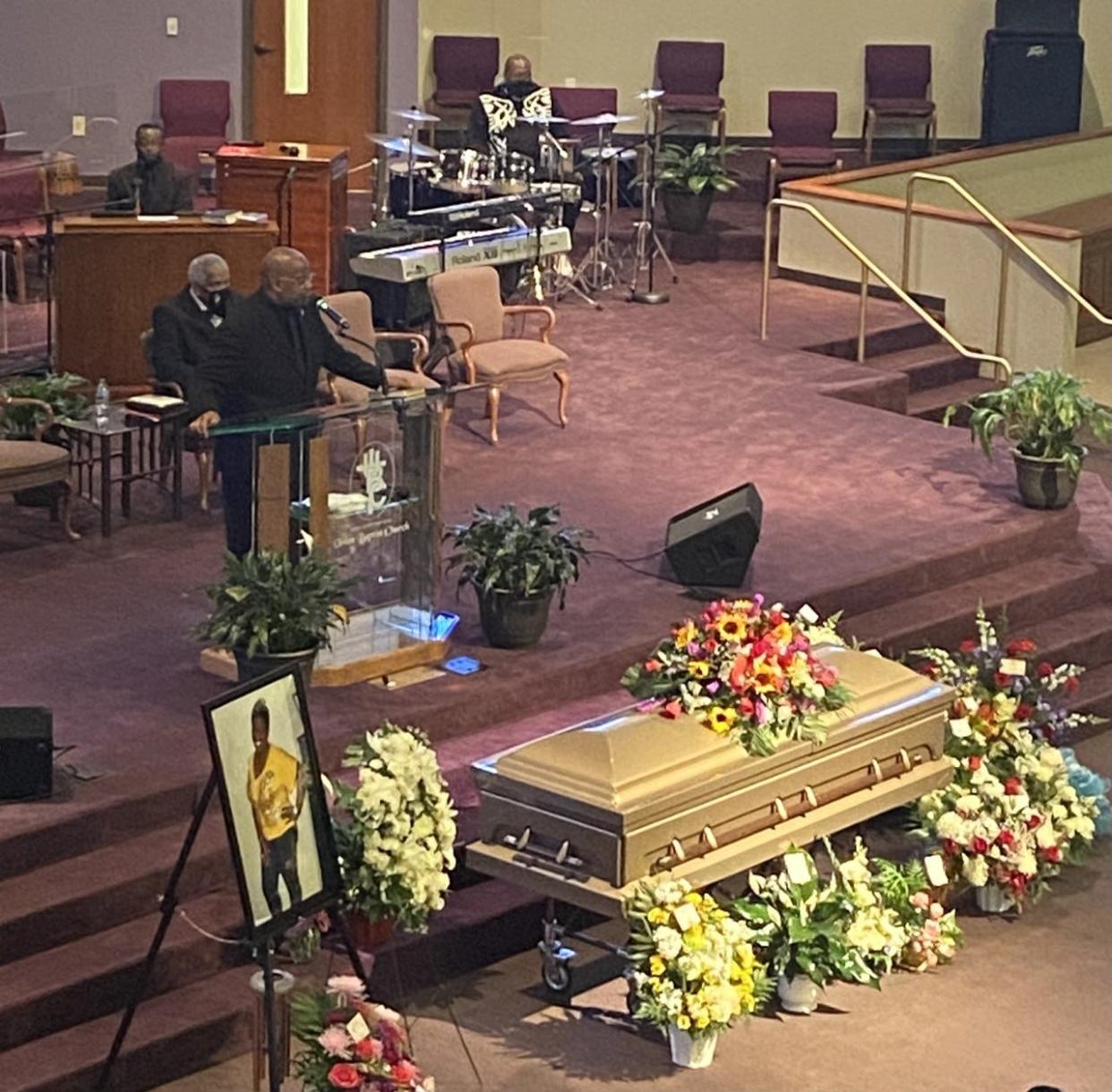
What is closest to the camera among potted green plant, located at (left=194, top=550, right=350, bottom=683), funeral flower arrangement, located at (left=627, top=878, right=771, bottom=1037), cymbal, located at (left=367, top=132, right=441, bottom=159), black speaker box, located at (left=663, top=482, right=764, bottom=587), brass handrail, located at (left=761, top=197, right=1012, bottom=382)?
funeral flower arrangement, located at (left=627, top=878, right=771, bottom=1037)

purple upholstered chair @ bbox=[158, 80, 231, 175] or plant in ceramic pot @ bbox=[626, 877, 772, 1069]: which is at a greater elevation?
purple upholstered chair @ bbox=[158, 80, 231, 175]

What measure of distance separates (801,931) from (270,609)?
1.82 meters

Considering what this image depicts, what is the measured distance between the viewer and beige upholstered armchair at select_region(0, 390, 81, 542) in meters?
9.31

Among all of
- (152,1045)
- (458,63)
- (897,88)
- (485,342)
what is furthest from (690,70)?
(152,1045)

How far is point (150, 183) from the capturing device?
489 inches

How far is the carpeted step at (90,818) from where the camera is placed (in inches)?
275

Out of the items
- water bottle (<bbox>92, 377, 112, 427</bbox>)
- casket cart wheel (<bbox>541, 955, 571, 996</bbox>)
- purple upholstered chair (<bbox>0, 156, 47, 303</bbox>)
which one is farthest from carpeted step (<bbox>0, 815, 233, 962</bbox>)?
purple upholstered chair (<bbox>0, 156, 47, 303</bbox>)

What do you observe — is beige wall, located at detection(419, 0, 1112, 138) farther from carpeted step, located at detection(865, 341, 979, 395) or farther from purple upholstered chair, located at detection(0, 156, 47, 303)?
carpeted step, located at detection(865, 341, 979, 395)

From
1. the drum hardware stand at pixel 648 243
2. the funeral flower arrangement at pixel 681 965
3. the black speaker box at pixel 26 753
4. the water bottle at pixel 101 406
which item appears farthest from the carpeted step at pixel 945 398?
the black speaker box at pixel 26 753

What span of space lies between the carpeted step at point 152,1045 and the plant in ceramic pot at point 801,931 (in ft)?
4.57

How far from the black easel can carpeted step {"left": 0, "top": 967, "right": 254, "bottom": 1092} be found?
6cm

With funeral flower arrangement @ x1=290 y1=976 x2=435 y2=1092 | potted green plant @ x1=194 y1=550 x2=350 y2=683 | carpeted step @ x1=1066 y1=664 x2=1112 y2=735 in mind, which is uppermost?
potted green plant @ x1=194 y1=550 x2=350 y2=683

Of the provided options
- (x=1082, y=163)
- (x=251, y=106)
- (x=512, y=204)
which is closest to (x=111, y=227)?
(x=512, y=204)

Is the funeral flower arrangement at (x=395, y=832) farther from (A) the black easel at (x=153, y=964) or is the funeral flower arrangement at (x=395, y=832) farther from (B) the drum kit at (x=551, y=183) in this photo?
(B) the drum kit at (x=551, y=183)
